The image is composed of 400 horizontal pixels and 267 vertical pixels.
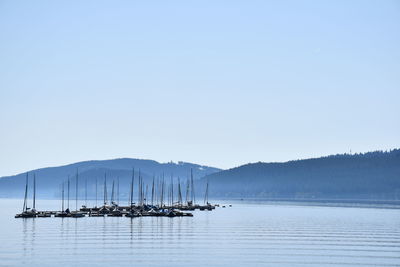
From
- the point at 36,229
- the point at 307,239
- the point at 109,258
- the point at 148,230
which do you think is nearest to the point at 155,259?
the point at 109,258

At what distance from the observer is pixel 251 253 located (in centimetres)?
7412

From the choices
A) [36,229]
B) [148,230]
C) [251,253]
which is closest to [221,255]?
[251,253]

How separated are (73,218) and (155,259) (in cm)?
7760

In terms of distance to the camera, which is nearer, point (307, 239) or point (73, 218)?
point (307, 239)

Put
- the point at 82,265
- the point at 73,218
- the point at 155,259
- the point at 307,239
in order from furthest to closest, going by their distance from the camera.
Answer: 1. the point at 73,218
2. the point at 307,239
3. the point at 155,259
4. the point at 82,265

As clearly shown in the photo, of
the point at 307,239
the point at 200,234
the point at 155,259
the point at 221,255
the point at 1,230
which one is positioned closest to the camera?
the point at 155,259

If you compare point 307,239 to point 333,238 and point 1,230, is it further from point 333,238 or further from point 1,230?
point 1,230

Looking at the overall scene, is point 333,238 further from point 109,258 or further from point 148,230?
point 109,258

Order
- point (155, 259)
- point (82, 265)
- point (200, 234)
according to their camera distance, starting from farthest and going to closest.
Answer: point (200, 234), point (155, 259), point (82, 265)

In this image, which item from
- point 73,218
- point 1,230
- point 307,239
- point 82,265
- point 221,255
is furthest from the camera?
point 73,218

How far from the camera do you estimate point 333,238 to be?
9406cm

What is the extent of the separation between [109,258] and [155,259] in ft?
15.2

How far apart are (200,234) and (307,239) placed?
631 inches

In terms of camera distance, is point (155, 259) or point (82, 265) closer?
point (82, 265)
